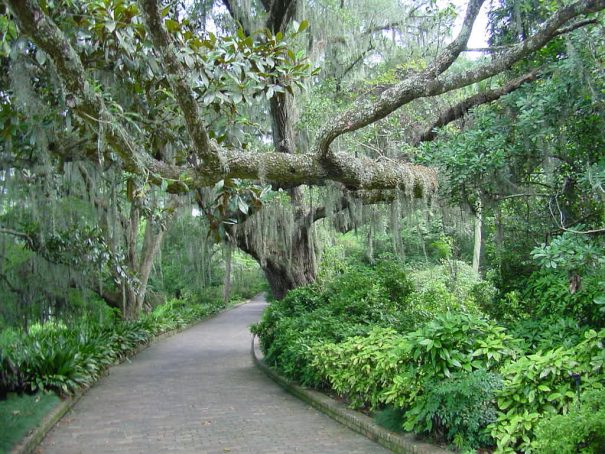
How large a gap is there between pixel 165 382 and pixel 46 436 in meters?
4.10

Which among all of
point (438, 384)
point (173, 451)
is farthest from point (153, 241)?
point (438, 384)

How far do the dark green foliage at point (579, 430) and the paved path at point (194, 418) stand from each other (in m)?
2.18

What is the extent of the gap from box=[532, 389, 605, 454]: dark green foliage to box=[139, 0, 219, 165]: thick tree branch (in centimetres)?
346

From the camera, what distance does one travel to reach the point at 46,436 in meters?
6.61

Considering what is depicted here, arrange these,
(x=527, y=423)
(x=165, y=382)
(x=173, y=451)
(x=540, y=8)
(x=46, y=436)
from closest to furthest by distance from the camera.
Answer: (x=527, y=423) < (x=173, y=451) < (x=46, y=436) < (x=540, y=8) < (x=165, y=382)

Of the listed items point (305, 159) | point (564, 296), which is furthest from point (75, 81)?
point (564, 296)

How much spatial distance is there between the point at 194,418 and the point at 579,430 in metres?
5.08

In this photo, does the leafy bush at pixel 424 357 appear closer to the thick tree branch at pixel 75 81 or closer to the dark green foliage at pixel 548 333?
the dark green foliage at pixel 548 333

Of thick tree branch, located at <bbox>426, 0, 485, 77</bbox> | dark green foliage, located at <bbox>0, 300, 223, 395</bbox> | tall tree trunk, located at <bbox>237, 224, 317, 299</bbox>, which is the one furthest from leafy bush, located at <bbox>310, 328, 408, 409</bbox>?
tall tree trunk, located at <bbox>237, 224, 317, 299</bbox>

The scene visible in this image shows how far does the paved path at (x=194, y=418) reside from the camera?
236 inches

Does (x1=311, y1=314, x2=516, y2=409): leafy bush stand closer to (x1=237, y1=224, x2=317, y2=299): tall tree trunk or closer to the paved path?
the paved path

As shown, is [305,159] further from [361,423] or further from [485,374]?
[361,423]

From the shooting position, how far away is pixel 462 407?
4590 mm

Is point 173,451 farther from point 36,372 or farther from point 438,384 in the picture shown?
point 36,372
